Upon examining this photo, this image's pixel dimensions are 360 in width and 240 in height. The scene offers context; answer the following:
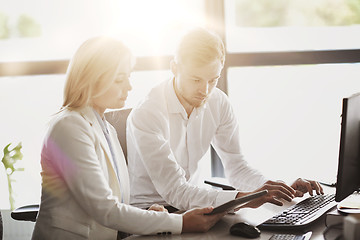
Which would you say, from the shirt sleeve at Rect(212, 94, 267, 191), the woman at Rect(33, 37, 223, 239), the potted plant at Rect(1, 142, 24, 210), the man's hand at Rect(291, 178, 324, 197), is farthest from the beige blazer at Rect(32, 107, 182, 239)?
the potted plant at Rect(1, 142, 24, 210)

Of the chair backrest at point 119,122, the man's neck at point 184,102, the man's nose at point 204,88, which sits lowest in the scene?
the chair backrest at point 119,122

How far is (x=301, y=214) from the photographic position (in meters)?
1.77

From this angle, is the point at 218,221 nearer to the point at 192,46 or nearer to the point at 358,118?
the point at 358,118

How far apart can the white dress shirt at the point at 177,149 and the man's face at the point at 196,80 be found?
9 centimetres

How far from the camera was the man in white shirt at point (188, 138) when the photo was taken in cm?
200

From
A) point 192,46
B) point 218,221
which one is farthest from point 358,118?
point 192,46

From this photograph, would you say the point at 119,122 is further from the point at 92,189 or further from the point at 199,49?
the point at 92,189

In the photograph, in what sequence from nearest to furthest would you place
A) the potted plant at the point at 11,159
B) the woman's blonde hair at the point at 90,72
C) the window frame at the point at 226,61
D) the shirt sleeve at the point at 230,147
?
the woman's blonde hair at the point at 90,72 → the shirt sleeve at the point at 230,147 → the potted plant at the point at 11,159 → the window frame at the point at 226,61

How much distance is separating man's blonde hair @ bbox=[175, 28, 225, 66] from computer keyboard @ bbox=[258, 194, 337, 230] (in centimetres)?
65

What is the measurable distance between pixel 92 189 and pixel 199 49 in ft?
2.50

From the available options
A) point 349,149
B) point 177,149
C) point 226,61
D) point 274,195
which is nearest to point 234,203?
point 274,195

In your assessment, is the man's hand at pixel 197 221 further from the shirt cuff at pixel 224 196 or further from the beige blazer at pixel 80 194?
the shirt cuff at pixel 224 196

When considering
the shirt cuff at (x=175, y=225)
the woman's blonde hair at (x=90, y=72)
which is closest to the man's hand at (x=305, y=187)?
the shirt cuff at (x=175, y=225)

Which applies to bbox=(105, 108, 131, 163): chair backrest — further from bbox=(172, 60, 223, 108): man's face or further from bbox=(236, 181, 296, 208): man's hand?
bbox=(236, 181, 296, 208): man's hand
